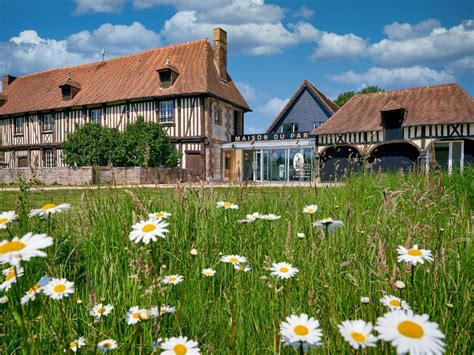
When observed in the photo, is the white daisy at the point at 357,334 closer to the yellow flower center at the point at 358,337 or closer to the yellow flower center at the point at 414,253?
the yellow flower center at the point at 358,337

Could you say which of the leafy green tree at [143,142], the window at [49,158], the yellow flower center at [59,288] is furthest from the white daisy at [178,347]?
the window at [49,158]

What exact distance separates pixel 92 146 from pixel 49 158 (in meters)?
10.5

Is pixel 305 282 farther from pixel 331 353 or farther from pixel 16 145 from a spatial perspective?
pixel 16 145

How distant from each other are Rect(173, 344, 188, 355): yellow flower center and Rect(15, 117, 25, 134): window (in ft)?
113

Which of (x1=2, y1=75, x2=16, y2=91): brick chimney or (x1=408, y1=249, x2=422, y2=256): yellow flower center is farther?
(x1=2, y1=75, x2=16, y2=91): brick chimney

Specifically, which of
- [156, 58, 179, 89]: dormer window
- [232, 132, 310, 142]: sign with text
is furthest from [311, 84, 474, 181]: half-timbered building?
[156, 58, 179, 89]: dormer window

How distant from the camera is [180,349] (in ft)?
3.37

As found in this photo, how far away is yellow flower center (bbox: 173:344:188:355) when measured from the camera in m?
1.01

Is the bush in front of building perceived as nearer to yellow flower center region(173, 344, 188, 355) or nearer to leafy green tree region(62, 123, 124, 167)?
leafy green tree region(62, 123, 124, 167)

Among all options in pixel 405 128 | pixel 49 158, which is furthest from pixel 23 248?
pixel 49 158

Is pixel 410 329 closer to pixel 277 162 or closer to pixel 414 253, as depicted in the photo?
pixel 414 253

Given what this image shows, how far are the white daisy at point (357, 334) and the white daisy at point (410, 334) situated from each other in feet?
0.19

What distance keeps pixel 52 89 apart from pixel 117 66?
243 inches

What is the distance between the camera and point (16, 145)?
3019cm
